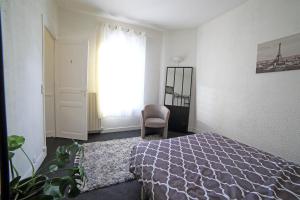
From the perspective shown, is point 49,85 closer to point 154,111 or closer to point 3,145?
point 154,111

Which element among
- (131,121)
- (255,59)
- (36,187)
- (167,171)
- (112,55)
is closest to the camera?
(36,187)

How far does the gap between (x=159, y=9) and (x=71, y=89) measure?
2361 millimetres

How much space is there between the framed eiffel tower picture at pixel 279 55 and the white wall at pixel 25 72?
303 cm

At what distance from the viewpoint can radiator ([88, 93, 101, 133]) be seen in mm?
3621

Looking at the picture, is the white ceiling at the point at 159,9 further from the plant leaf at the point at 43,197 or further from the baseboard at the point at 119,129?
the plant leaf at the point at 43,197

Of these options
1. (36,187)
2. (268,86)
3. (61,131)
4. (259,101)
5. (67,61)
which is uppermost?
(67,61)

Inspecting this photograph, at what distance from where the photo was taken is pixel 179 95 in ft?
13.5

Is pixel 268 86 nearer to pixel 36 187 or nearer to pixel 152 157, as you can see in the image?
pixel 152 157

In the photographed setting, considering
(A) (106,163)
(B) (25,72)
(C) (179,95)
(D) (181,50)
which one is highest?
(D) (181,50)

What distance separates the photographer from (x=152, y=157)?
156 centimetres

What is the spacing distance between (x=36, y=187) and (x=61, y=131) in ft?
9.01

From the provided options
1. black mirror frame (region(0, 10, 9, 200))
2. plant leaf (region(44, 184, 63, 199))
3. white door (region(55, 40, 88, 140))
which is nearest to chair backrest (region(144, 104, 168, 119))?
white door (region(55, 40, 88, 140))

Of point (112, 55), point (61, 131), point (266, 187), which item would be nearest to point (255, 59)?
point (266, 187)

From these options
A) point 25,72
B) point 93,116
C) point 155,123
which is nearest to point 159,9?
point 155,123
